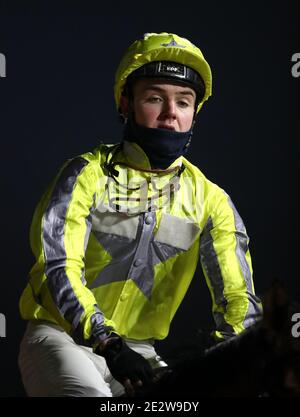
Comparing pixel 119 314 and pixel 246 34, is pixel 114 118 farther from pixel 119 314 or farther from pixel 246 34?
pixel 119 314

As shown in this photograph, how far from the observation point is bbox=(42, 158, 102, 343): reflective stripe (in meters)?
2.12

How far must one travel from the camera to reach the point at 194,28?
360cm

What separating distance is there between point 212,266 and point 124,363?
1.98 feet

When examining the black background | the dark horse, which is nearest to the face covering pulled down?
the dark horse

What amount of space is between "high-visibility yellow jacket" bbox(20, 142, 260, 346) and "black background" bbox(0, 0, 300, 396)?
0.98 m

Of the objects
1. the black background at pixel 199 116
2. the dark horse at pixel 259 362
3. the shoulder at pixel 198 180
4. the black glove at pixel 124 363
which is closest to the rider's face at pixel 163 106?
the shoulder at pixel 198 180

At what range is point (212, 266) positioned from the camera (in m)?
2.48

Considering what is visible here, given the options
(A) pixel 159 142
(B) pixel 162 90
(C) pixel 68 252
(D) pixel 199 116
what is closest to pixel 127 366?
(C) pixel 68 252

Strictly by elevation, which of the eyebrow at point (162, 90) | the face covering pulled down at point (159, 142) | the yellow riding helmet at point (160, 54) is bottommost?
the face covering pulled down at point (159, 142)

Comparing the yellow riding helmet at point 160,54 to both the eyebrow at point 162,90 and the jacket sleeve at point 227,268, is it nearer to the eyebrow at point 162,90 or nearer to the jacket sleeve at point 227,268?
the eyebrow at point 162,90

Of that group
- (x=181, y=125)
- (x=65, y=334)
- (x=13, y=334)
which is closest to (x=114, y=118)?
(x=13, y=334)

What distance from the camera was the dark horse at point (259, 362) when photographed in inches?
58.8

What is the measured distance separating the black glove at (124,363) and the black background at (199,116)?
1445mm

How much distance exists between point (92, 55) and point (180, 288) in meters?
1.36
